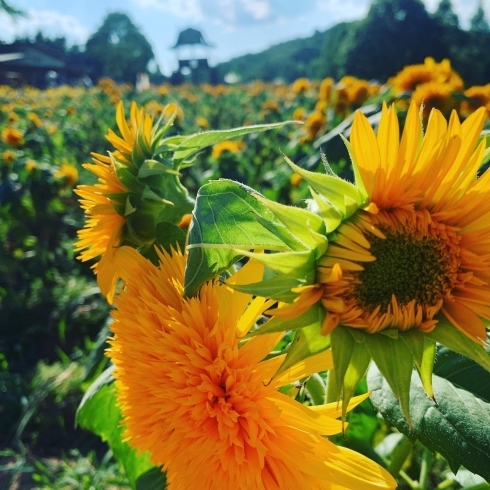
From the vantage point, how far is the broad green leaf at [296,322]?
0.44 m

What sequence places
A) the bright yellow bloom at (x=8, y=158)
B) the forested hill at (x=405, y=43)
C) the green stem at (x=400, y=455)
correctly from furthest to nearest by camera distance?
1. the forested hill at (x=405, y=43)
2. the bright yellow bloom at (x=8, y=158)
3. the green stem at (x=400, y=455)

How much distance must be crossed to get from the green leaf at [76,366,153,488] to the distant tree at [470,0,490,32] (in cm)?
1087

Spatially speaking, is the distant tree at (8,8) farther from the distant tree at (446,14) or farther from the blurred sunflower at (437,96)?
the distant tree at (446,14)

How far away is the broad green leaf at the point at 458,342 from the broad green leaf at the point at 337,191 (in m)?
0.12

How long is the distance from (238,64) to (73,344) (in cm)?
2068

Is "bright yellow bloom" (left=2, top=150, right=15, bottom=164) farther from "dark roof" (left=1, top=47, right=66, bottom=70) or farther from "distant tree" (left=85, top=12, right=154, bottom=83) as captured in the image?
"distant tree" (left=85, top=12, right=154, bottom=83)

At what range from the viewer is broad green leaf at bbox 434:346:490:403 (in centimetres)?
62

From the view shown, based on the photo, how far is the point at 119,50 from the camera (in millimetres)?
25266

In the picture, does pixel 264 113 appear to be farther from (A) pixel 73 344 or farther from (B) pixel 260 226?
(B) pixel 260 226

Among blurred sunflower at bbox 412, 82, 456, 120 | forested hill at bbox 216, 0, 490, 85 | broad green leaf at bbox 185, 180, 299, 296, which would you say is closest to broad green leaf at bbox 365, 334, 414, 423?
broad green leaf at bbox 185, 180, 299, 296

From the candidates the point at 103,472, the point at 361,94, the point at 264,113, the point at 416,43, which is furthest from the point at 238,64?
the point at 103,472

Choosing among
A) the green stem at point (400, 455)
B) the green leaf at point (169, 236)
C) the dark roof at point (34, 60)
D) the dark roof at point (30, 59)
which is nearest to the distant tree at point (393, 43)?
the green stem at point (400, 455)

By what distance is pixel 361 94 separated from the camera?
290 centimetres

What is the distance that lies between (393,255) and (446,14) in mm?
11985
